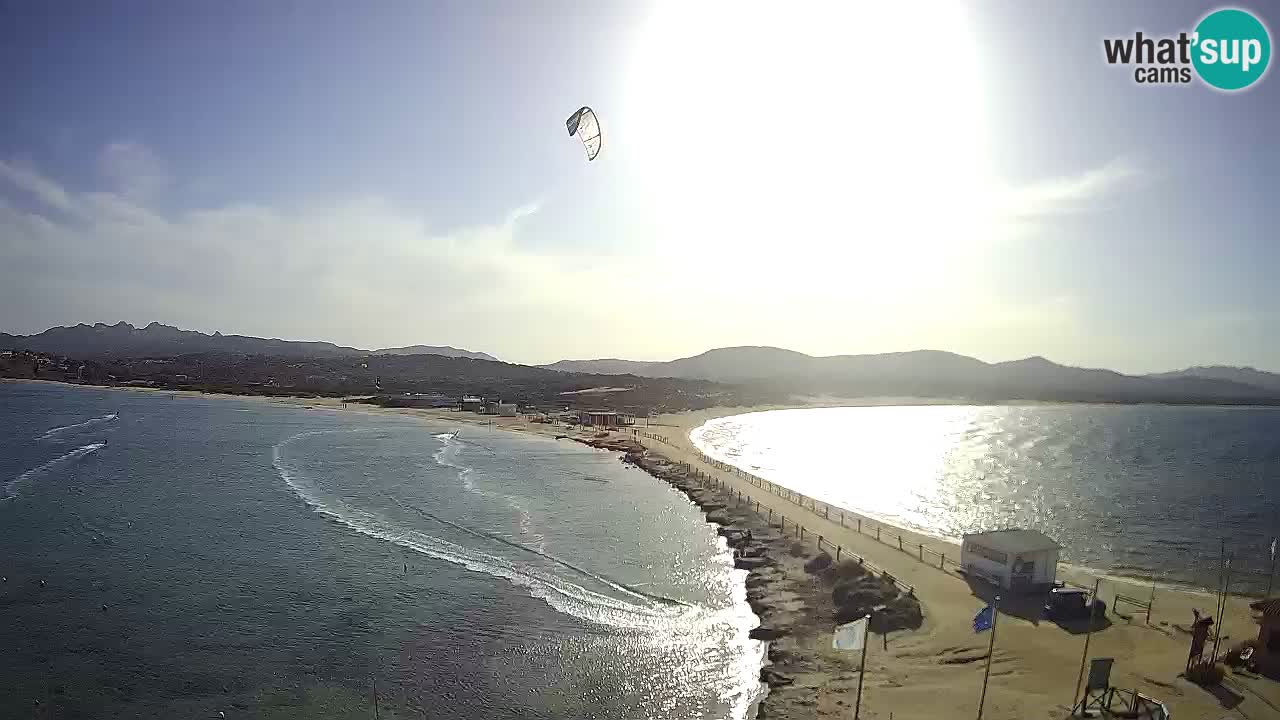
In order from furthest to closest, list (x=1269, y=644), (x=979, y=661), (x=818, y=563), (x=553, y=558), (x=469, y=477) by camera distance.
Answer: (x=469, y=477) < (x=553, y=558) < (x=818, y=563) < (x=979, y=661) < (x=1269, y=644)

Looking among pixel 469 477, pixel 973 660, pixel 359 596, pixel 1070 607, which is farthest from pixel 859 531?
pixel 469 477

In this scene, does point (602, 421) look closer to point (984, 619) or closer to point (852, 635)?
point (984, 619)

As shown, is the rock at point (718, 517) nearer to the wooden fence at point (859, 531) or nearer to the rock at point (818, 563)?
the wooden fence at point (859, 531)

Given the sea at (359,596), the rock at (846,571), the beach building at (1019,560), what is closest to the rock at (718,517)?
the sea at (359,596)

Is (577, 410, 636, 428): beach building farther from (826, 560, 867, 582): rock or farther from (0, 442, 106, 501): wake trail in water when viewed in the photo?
(826, 560, 867, 582): rock

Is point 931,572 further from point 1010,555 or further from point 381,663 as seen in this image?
point 381,663

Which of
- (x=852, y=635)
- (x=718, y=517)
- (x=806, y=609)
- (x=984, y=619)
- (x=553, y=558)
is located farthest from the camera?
(x=718, y=517)
